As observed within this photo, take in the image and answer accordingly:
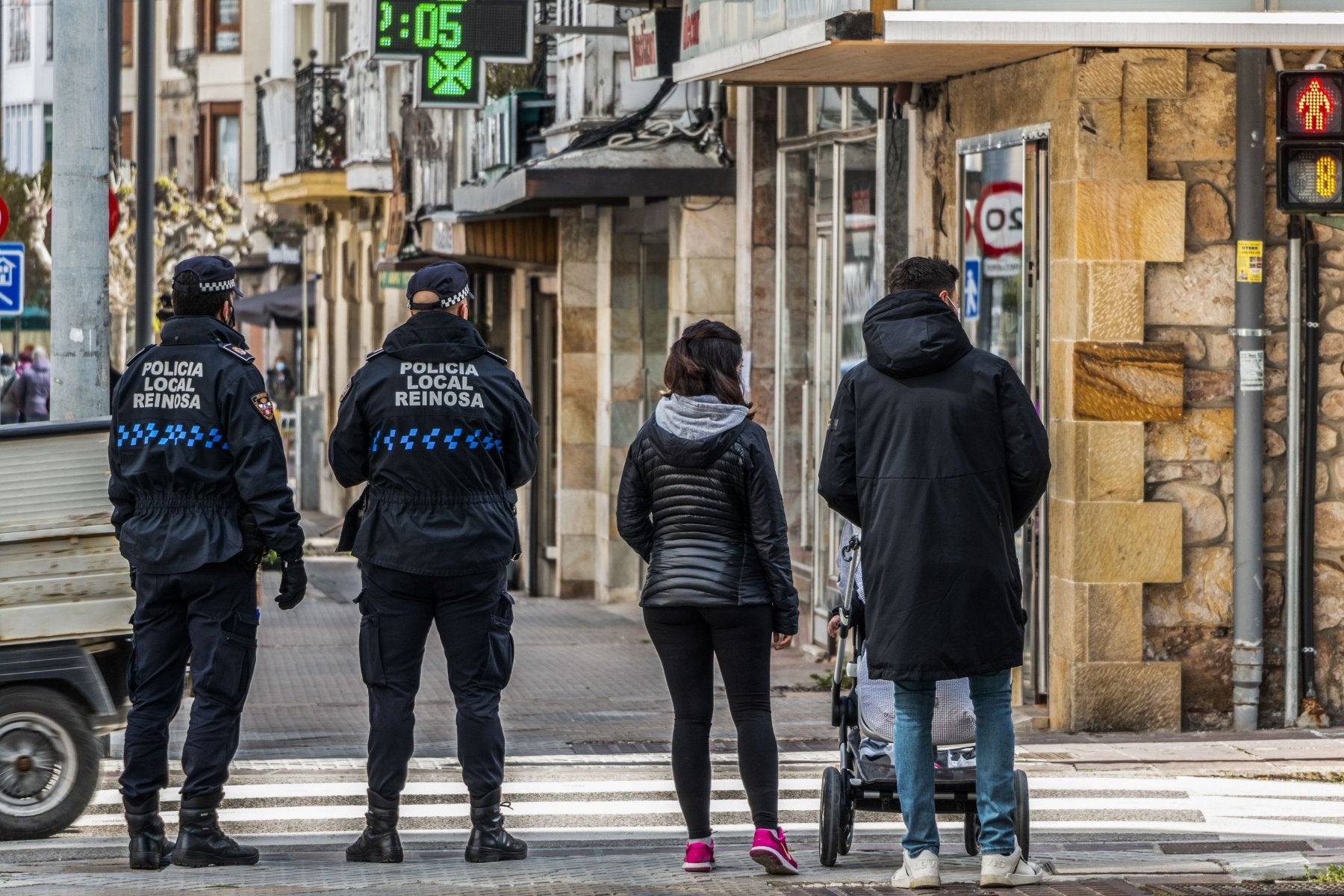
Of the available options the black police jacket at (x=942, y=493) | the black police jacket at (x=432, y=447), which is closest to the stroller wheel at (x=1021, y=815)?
the black police jacket at (x=942, y=493)

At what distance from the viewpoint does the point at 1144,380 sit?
34.6ft

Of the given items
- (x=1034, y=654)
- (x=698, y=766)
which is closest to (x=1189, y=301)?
(x=1034, y=654)

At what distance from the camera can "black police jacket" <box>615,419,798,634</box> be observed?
7125 millimetres

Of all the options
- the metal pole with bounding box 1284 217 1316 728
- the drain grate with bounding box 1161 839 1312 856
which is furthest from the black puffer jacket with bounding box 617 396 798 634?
the metal pole with bounding box 1284 217 1316 728

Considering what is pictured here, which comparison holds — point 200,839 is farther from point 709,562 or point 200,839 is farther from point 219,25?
point 219,25

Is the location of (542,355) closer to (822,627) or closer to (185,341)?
(822,627)

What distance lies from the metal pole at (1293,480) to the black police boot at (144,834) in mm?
5556

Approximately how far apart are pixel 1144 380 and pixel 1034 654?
4.81 feet

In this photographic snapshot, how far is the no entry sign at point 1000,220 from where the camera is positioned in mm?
11312

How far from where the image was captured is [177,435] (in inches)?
285

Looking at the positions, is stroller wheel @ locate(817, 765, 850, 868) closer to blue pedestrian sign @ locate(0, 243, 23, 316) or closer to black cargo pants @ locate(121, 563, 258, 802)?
black cargo pants @ locate(121, 563, 258, 802)

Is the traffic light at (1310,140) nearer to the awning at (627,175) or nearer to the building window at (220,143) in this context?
the awning at (627,175)

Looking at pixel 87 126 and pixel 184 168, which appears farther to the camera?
pixel 184 168

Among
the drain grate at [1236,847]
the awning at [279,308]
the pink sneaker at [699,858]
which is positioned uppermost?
the awning at [279,308]
